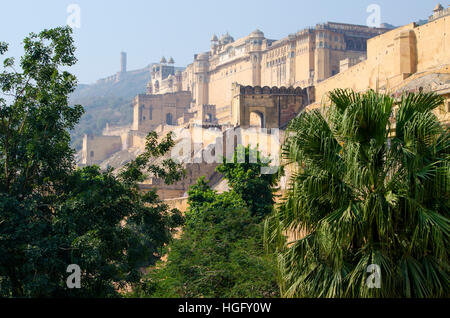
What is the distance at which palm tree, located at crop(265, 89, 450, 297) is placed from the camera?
320 inches

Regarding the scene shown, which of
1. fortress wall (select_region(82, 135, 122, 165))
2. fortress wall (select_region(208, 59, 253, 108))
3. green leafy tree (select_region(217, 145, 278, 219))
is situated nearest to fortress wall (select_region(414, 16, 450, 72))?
green leafy tree (select_region(217, 145, 278, 219))

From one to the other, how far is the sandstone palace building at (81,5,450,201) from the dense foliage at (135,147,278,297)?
16.5 ft

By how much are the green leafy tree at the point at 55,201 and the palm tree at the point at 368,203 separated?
358 cm

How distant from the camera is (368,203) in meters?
8.35

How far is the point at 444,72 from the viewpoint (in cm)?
3038

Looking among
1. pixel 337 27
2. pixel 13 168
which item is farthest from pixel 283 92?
pixel 13 168

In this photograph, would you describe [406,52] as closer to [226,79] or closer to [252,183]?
[252,183]

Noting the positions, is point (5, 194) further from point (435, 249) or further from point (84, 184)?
point (435, 249)

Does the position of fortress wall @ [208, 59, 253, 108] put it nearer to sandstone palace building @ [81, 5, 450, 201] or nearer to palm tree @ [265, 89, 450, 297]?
sandstone palace building @ [81, 5, 450, 201]

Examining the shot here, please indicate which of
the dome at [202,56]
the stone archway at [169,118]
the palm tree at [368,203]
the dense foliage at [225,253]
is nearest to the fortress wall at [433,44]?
the dense foliage at [225,253]

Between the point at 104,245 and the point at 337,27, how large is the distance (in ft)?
186

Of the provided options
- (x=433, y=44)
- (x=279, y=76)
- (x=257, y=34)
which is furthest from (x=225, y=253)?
(x=257, y=34)

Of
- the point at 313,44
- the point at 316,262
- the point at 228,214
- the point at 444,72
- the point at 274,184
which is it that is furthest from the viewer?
the point at 313,44

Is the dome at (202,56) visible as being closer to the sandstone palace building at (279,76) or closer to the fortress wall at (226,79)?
the sandstone palace building at (279,76)
